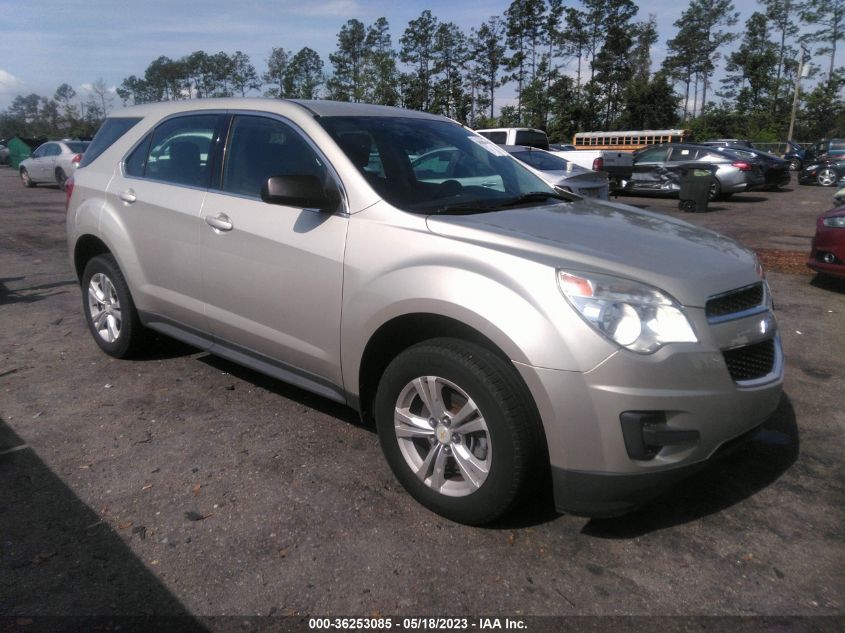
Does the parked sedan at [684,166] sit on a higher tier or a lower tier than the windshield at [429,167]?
lower

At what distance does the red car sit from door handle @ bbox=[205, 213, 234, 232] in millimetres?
6310

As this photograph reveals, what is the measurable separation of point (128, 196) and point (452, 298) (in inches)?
112

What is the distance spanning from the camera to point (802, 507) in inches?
127

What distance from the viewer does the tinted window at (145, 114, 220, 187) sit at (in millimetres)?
4246

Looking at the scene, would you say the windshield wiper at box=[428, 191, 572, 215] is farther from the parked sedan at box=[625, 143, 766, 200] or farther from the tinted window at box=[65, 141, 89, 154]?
the tinted window at box=[65, 141, 89, 154]

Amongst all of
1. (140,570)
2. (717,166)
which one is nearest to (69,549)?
(140,570)

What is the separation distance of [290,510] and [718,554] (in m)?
1.85

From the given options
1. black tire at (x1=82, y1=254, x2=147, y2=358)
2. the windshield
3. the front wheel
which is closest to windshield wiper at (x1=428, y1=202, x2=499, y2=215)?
the windshield

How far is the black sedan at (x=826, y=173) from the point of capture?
2464cm

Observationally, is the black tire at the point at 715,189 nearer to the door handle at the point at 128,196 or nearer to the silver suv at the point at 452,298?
the silver suv at the point at 452,298

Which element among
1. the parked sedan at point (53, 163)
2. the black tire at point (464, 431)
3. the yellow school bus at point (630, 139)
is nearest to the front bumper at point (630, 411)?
the black tire at point (464, 431)

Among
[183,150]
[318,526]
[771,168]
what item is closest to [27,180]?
[183,150]

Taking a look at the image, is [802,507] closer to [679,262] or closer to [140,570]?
[679,262]

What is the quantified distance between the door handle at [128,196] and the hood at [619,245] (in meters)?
2.46
